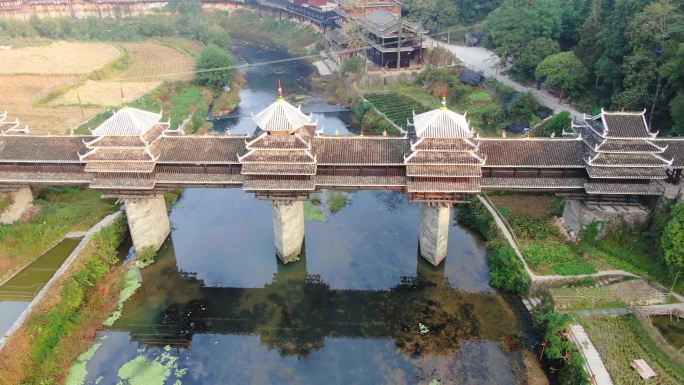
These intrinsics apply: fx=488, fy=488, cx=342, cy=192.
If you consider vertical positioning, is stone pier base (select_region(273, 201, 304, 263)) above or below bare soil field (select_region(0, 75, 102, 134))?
below

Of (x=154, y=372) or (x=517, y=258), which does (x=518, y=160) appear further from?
(x=154, y=372)

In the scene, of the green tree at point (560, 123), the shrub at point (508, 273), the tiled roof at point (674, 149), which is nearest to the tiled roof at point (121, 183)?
the shrub at point (508, 273)

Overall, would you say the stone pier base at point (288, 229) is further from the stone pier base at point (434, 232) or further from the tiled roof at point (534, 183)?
the tiled roof at point (534, 183)

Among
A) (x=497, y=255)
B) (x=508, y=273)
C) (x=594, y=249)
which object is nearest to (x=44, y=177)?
(x=497, y=255)

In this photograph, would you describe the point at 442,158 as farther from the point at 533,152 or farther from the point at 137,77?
the point at 137,77

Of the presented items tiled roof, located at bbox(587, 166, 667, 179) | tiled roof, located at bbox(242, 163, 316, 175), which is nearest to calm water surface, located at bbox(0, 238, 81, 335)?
tiled roof, located at bbox(242, 163, 316, 175)

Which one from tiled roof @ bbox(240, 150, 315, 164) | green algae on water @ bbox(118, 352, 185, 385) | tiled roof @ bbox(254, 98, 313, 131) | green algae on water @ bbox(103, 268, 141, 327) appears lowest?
green algae on water @ bbox(118, 352, 185, 385)

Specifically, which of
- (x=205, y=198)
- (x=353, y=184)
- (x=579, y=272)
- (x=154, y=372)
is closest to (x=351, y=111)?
(x=205, y=198)

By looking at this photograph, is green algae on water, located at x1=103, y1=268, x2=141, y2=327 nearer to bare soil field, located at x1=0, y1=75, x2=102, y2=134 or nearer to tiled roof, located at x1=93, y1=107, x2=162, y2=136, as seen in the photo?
tiled roof, located at x1=93, y1=107, x2=162, y2=136

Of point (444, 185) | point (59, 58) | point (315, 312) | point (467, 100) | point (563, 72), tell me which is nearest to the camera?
point (444, 185)
